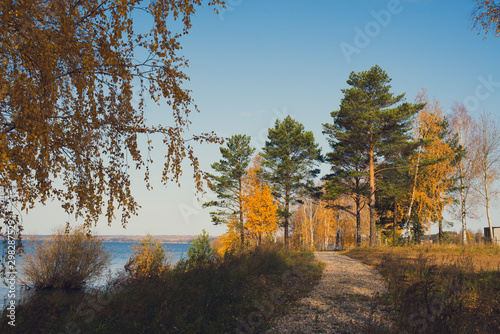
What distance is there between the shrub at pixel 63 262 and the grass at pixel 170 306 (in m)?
6.05

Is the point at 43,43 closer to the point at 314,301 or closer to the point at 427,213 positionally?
the point at 314,301

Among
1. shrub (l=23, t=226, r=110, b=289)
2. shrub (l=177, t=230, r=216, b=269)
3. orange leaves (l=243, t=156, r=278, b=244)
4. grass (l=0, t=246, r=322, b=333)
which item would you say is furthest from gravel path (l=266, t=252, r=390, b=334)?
orange leaves (l=243, t=156, r=278, b=244)

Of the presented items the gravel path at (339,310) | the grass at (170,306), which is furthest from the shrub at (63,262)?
the gravel path at (339,310)

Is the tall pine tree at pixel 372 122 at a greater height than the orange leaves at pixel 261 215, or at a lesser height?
greater

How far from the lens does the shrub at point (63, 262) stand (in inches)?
463

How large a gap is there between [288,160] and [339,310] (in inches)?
817

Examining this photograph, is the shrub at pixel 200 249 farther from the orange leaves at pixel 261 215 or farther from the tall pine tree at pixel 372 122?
the tall pine tree at pixel 372 122

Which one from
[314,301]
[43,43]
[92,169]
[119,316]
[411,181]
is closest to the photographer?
[43,43]

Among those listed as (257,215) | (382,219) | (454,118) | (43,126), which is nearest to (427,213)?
(382,219)

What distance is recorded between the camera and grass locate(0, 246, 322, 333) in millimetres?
4766

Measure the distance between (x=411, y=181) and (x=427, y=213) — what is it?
3.01 metres

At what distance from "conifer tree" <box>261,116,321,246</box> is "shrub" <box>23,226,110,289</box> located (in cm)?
1653

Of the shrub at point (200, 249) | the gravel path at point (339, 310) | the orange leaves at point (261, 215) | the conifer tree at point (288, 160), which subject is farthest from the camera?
the conifer tree at point (288, 160)

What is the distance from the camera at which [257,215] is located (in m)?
22.8
